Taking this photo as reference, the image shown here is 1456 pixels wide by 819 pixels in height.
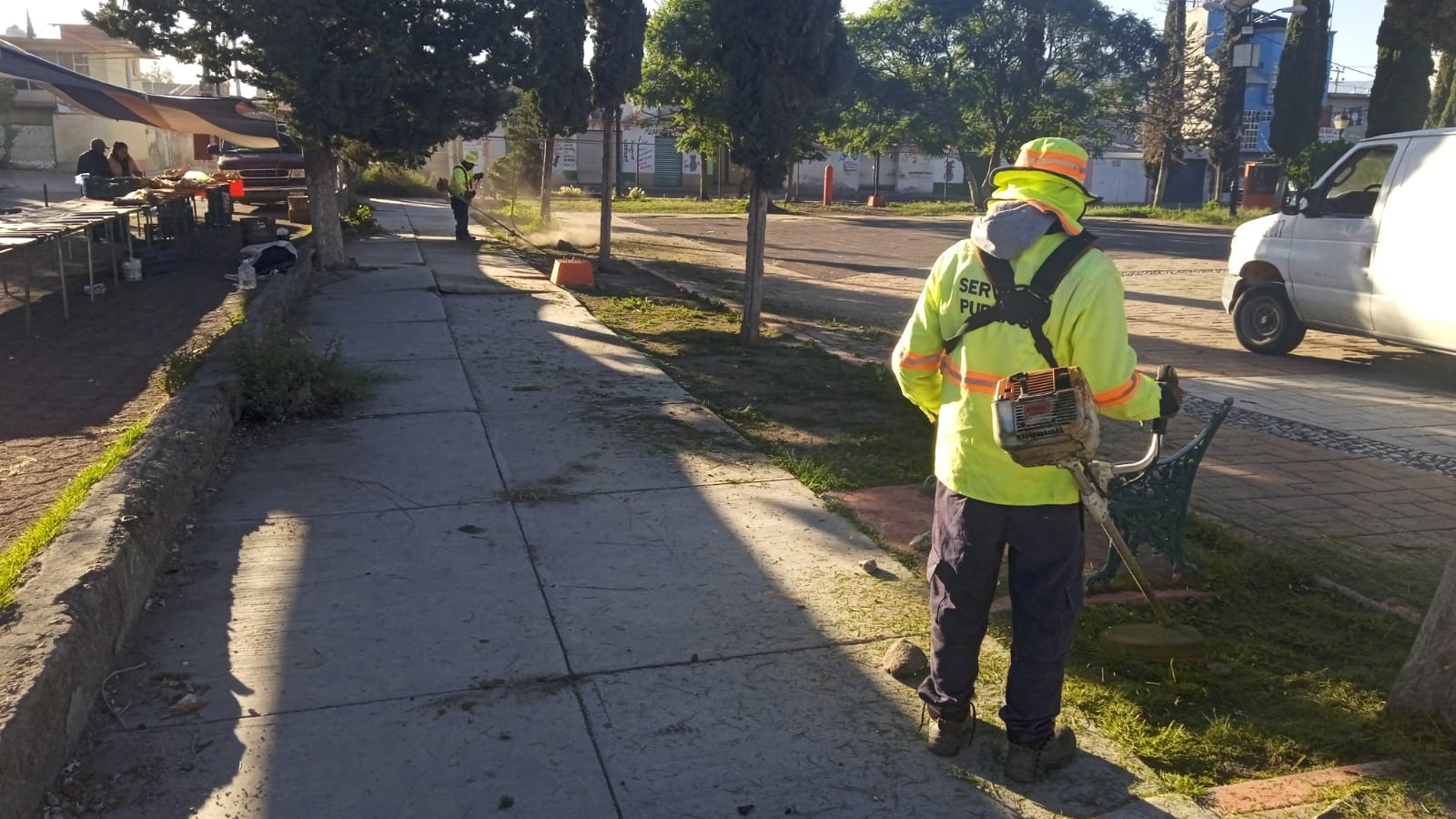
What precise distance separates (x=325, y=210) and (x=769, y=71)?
781cm

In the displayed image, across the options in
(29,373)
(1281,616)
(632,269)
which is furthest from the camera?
(632,269)

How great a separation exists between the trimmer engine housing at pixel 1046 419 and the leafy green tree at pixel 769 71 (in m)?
7.10

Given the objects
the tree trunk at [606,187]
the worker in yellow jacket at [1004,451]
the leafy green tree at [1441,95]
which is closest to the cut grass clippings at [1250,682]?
the worker in yellow jacket at [1004,451]

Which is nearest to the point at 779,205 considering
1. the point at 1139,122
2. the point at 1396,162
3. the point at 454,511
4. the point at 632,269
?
the point at 1139,122

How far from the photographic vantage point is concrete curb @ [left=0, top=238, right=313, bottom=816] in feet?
10.3

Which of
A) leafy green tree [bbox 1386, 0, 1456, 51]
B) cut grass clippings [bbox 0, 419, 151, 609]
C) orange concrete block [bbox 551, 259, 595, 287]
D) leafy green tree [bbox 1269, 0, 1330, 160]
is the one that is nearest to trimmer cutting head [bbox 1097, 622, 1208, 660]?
cut grass clippings [bbox 0, 419, 151, 609]

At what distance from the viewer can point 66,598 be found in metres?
3.79

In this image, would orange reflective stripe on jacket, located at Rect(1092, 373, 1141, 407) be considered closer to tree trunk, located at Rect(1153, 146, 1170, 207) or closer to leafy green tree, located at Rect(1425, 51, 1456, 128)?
leafy green tree, located at Rect(1425, 51, 1456, 128)

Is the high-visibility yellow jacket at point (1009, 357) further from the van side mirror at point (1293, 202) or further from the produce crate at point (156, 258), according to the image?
the produce crate at point (156, 258)

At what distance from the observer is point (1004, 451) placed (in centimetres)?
332

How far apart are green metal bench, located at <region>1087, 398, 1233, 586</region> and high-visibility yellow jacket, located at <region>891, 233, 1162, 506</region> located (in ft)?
4.96

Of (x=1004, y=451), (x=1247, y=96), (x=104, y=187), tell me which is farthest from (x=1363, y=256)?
(x=1247, y=96)

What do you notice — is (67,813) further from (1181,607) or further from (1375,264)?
(1375,264)

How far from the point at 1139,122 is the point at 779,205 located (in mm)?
16222
